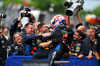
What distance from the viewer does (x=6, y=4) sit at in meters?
60.3

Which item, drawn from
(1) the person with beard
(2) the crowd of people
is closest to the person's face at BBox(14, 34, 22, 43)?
(2) the crowd of people

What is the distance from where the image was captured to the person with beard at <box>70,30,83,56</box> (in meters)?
6.92

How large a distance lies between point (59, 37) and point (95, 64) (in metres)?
1.18

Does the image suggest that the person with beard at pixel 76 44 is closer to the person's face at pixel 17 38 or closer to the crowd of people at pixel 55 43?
the crowd of people at pixel 55 43

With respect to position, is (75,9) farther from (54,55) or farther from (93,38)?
(54,55)

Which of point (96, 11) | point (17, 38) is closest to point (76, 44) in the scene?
point (17, 38)

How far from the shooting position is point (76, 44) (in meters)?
7.03

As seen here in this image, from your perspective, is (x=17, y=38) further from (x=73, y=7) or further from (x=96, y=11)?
(x=96, y=11)

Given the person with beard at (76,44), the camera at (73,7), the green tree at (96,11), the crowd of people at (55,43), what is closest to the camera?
the crowd of people at (55,43)

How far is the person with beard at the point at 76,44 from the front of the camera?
22.7ft

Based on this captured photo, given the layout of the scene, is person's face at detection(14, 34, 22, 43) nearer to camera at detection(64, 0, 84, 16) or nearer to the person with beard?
the person with beard

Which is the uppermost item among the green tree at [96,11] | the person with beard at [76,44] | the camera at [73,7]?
the camera at [73,7]

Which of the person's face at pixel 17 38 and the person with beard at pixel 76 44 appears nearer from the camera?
the person with beard at pixel 76 44

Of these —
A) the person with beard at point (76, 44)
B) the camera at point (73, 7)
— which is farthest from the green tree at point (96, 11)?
the camera at point (73, 7)
